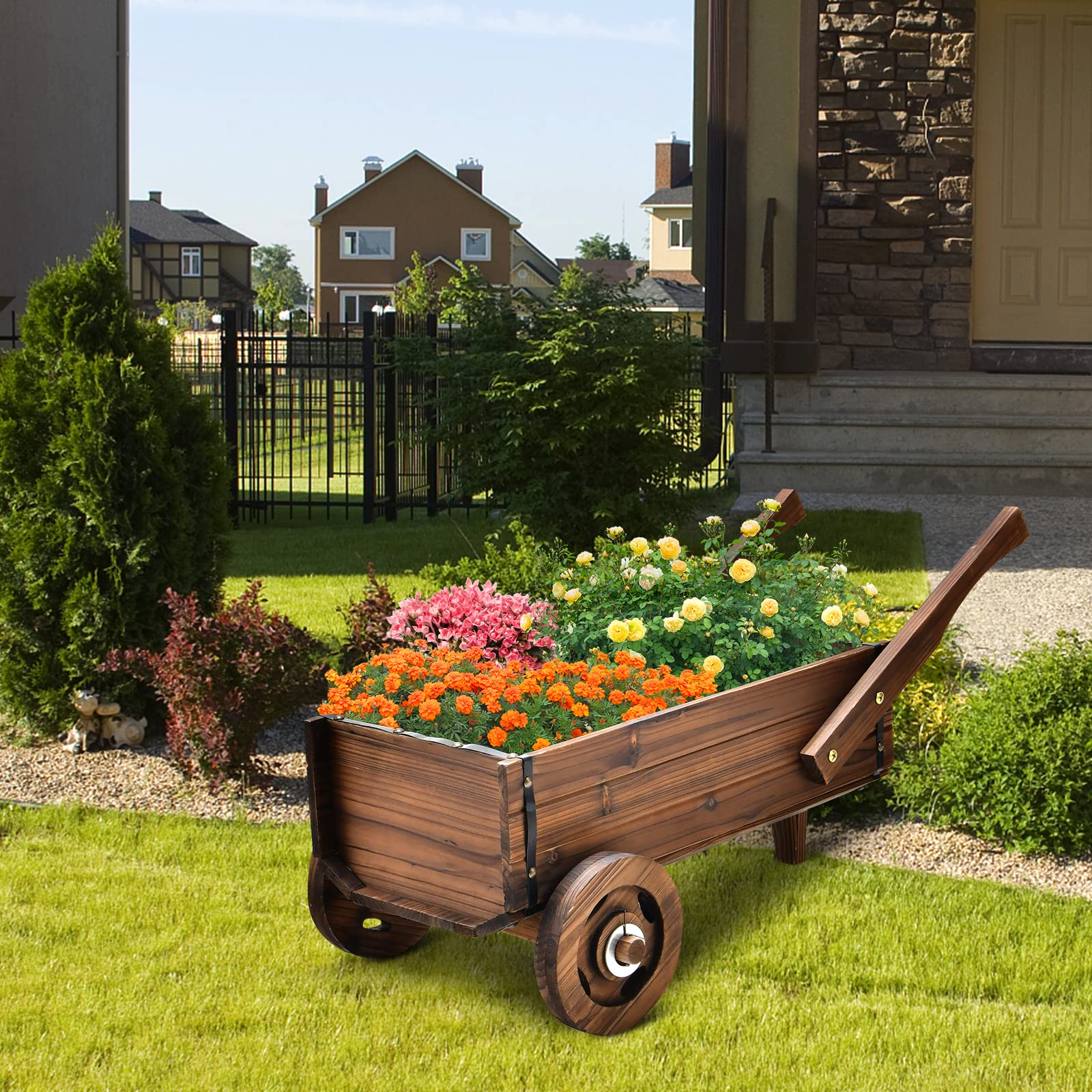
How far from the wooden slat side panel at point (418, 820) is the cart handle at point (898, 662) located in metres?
1.03

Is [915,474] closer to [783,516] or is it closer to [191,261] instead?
[783,516]

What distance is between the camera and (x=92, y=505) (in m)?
4.97

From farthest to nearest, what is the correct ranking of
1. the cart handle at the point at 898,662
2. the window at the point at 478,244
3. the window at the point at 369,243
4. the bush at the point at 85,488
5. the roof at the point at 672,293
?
1. the window at the point at 369,243
2. the window at the point at 478,244
3. the roof at the point at 672,293
4. the bush at the point at 85,488
5. the cart handle at the point at 898,662

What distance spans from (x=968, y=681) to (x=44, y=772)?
133 inches

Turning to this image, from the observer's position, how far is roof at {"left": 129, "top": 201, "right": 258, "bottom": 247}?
221 feet

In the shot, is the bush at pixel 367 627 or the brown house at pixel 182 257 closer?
the bush at pixel 367 627

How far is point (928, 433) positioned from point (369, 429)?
4425 mm

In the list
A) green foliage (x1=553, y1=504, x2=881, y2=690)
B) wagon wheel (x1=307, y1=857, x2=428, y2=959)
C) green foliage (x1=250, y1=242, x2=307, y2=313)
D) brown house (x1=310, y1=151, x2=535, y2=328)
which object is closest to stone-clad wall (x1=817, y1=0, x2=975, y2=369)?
green foliage (x1=553, y1=504, x2=881, y2=690)

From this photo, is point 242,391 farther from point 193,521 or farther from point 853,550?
point 193,521

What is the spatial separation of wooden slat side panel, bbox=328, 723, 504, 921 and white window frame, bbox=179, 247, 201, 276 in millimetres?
69145

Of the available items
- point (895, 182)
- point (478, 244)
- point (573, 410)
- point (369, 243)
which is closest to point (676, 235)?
point (478, 244)

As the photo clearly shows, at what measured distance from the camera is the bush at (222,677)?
466cm

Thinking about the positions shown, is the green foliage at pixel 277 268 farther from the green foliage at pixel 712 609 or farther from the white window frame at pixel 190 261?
the green foliage at pixel 712 609

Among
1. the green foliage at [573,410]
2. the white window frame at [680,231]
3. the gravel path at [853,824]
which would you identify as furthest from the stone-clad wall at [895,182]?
the white window frame at [680,231]
